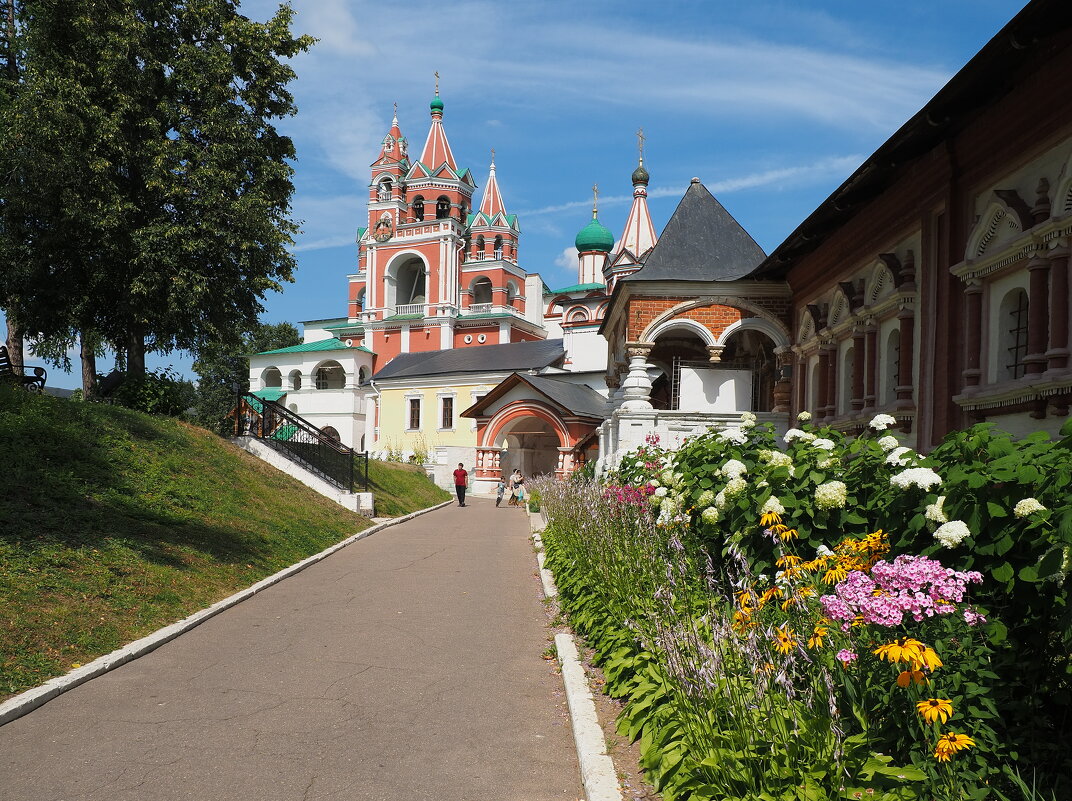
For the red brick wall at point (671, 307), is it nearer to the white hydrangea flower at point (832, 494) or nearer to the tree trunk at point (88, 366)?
the white hydrangea flower at point (832, 494)

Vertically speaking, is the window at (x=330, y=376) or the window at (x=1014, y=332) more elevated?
the window at (x=330, y=376)

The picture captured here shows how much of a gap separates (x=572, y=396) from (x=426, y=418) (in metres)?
13.9

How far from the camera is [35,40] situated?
17453 mm

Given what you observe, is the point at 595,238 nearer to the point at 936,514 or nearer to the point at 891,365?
the point at 891,365

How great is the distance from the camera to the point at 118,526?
9.52m

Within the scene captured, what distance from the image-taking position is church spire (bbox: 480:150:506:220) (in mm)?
66500

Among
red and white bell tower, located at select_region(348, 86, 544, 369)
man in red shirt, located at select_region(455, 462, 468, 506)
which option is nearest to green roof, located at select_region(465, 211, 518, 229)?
red and white bell tower, located at select_region(348, 86, 544, 369)

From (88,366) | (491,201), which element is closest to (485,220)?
(491,201)

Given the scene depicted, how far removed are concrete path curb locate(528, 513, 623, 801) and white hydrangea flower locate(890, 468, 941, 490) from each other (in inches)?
75.5

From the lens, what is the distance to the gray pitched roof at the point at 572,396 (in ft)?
117

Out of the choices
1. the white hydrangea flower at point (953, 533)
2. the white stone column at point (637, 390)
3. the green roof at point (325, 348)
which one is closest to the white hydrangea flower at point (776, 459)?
the white hydrangea flower at point (953, 533)

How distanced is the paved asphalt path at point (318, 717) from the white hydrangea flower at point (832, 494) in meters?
1.94

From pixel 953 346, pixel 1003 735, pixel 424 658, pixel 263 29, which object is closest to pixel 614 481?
pixel 953 346

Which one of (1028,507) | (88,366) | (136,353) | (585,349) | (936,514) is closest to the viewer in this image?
Answer: (1028,507)
